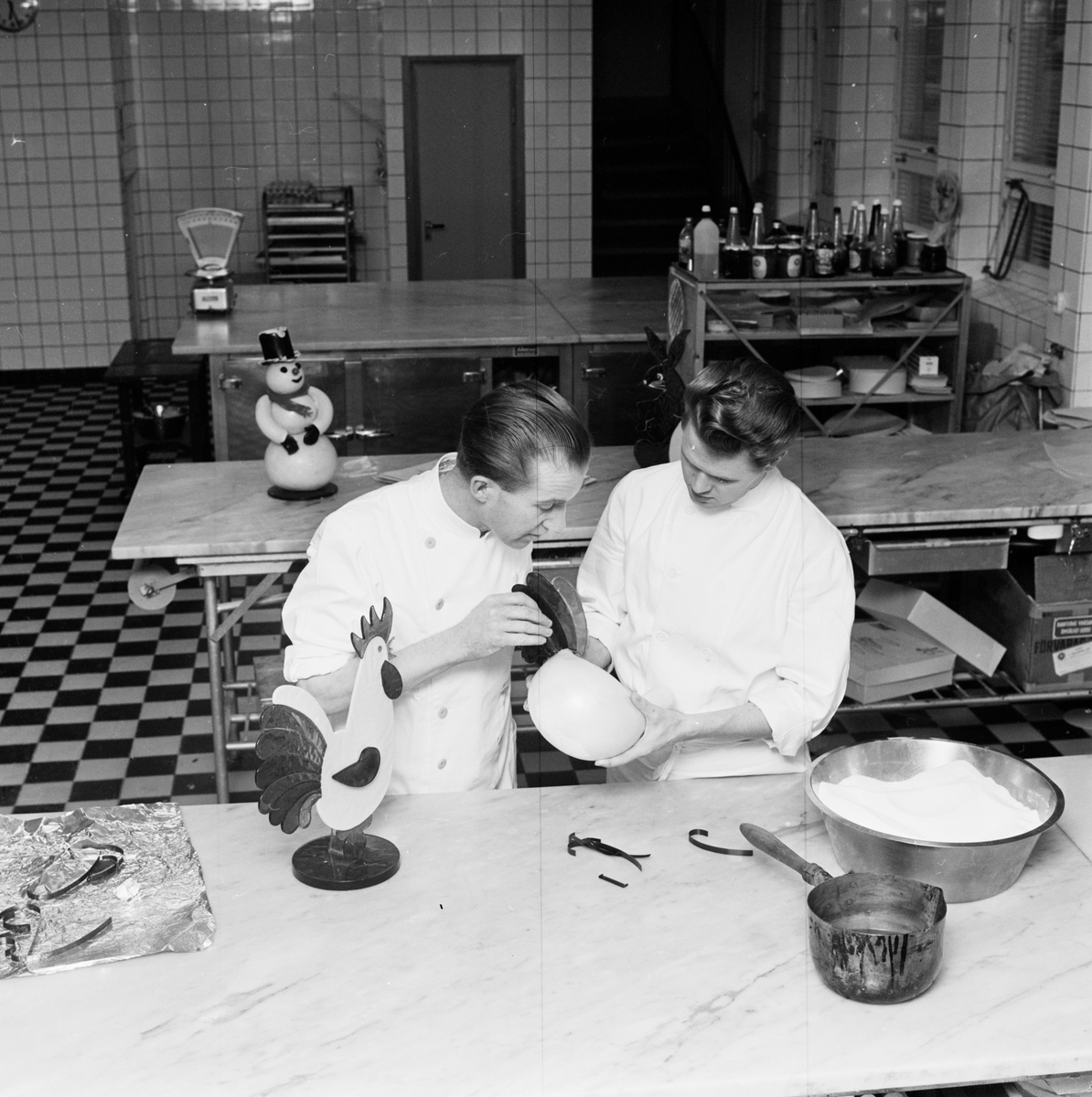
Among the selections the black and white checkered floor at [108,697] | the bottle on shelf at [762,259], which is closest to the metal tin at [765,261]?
the bottle on shelf at [762,259]

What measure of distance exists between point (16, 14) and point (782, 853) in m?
8.51

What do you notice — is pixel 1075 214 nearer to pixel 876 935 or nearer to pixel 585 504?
pixel 585 504

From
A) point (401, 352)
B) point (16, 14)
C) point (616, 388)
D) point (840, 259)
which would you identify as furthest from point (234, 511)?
point (16, 14)

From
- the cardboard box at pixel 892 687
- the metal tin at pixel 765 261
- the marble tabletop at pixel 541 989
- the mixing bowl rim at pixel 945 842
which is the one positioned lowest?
the cardboard box at pixel 892 687

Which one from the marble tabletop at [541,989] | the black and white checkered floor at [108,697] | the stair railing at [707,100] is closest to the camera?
the marble tabletop at [541,989]

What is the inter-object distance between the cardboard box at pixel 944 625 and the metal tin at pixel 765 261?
6.48 ft

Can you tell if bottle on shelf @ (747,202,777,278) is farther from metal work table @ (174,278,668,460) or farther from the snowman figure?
the snowman figure

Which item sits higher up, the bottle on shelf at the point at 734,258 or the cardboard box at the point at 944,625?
the bottle on shelf at the point at 734,258

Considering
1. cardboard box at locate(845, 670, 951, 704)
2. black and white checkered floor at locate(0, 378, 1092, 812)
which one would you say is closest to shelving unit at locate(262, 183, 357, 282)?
black and white checkered floor at locate(0, 378, 1092, 812)

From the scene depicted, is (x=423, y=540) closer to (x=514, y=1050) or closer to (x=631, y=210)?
(x=514, y=1050)

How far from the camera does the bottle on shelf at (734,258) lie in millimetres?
5445

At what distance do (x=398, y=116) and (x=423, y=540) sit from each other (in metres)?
6.57

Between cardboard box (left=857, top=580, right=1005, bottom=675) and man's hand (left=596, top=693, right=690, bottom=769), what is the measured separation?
1.72m

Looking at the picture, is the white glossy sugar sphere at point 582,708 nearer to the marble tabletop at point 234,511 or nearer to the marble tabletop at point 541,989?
the marble tabletop at point 541,989
